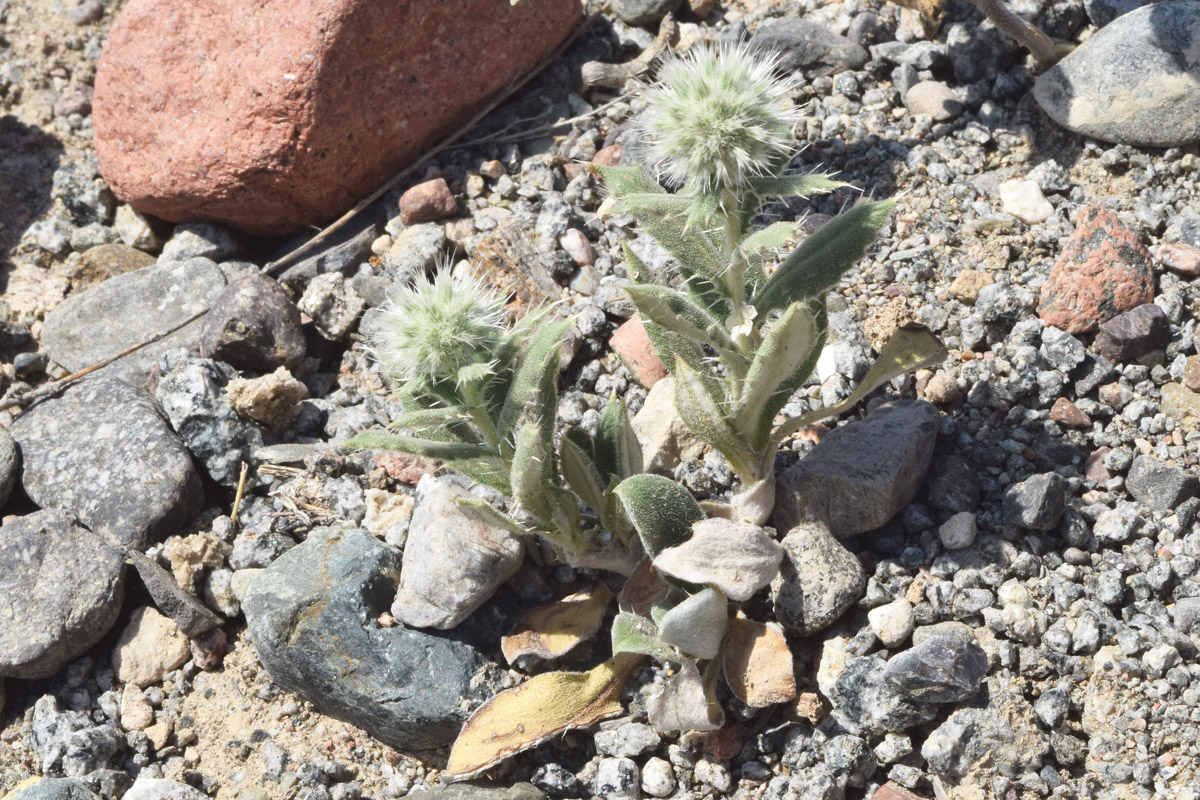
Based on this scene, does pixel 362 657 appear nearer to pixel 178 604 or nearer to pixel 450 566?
pixel 450 566

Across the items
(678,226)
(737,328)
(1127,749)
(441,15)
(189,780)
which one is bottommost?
(1127,749)

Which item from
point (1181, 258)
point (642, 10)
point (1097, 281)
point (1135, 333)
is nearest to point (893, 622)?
Answer: point (1135, 333)

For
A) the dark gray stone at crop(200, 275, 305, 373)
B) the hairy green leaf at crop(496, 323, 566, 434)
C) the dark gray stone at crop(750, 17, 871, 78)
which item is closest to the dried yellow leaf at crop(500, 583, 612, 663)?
the hairy green leaf at crop(496, 323, 566, 434)

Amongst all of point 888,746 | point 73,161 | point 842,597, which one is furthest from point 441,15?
point 888,746

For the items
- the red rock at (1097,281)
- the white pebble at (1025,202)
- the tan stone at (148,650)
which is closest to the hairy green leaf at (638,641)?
the tan stone at (148,650)

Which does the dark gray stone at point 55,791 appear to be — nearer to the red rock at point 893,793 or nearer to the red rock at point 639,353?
the red rock at point 639,353

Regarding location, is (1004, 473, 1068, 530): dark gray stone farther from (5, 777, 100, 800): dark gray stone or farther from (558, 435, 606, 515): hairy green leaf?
(5, 777, 100, 800): dark gray stone

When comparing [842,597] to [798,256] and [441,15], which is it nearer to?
[798,256]
